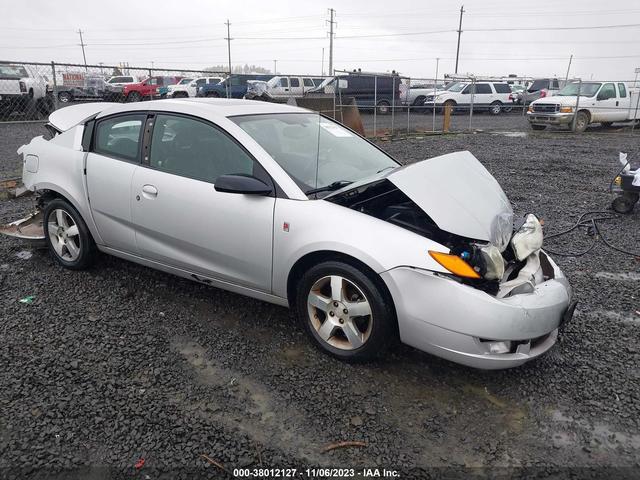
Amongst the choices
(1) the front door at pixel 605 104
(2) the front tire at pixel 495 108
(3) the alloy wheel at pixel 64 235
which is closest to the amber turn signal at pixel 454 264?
(3) the alloy wheel at pixel 64 235

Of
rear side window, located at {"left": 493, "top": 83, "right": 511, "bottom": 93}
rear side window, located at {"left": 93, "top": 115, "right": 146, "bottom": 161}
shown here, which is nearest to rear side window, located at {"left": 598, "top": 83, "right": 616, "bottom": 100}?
rear side window, located at {"left": 493, "top": 83, "right": 511, "bottom": 93}

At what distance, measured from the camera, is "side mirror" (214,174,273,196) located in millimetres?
2979

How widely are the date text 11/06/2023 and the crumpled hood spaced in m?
1.32

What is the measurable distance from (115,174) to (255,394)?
2.12m

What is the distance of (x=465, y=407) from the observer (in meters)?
2.63

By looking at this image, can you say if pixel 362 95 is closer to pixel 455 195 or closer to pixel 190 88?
pixel 190 88

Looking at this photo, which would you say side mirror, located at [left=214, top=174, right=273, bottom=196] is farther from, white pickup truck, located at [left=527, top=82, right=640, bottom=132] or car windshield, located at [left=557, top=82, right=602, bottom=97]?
car windshield, located at [left=557, top=82, right=602, bottom=97]

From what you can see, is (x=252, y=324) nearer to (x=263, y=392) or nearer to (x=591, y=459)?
(x=263, y=392)

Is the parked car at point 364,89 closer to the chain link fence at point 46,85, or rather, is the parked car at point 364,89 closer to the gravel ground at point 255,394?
the chain link fence at point 46,85

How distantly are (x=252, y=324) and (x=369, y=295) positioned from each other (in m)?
1.09

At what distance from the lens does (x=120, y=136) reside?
152 inches

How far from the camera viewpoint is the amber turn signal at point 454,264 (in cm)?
257

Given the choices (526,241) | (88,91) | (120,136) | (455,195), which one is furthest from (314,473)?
(88,91)

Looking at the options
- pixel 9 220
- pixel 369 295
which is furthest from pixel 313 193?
pixel 9 220
